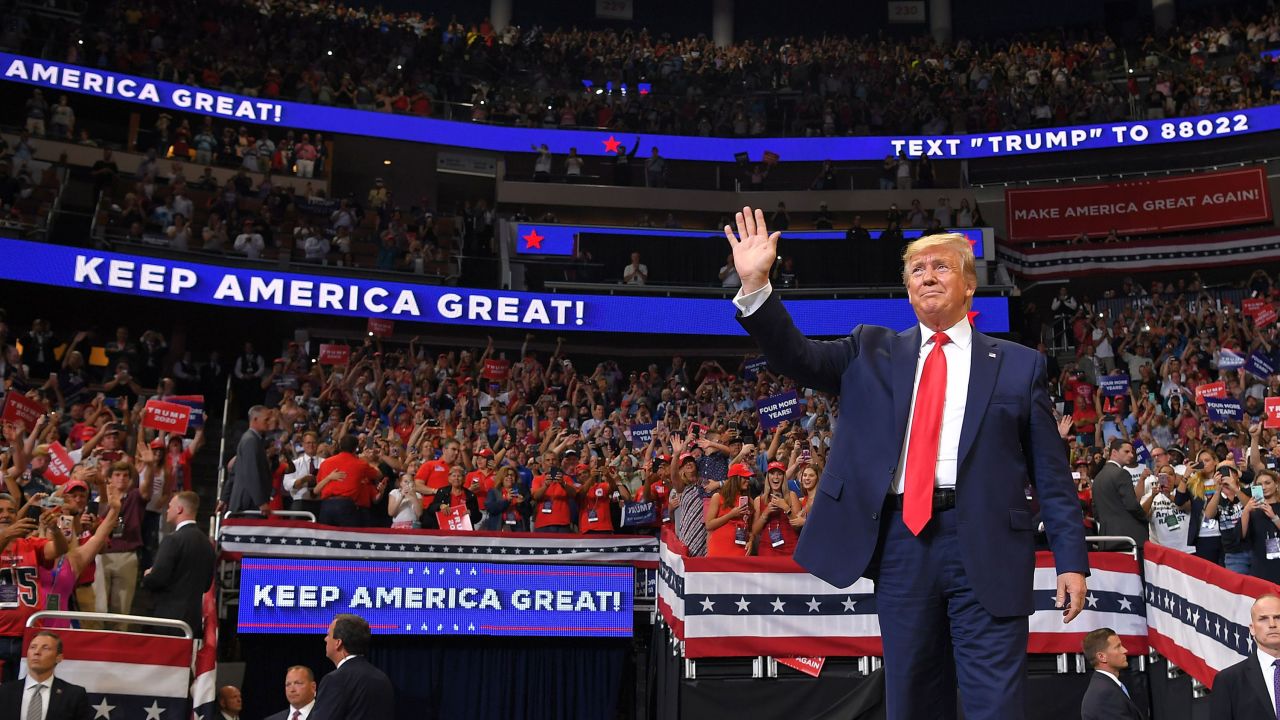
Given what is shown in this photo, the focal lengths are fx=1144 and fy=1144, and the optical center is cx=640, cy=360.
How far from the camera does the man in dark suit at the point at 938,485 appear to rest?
2.75m

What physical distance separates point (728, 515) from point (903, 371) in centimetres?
648

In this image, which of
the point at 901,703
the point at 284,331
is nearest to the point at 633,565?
the point at 901,703

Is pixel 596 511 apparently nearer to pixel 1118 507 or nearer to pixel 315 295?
A: pixel 1118 507

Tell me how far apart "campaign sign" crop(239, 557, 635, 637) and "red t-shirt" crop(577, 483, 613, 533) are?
1.05 m

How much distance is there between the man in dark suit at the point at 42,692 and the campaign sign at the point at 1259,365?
A: 16.2 m

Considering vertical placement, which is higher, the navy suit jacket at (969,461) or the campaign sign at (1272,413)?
the campaign sign at (1272,413)

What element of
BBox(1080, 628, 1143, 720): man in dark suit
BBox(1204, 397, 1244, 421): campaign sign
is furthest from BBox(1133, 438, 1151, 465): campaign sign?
BBox(1080, 628, 1143, 720): man in dark suit

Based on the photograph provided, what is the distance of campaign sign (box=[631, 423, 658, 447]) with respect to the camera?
1459 cm

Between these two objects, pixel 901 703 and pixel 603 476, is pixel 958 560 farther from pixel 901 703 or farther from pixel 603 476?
pixel 603 476

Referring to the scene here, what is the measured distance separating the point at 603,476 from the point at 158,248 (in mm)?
12601

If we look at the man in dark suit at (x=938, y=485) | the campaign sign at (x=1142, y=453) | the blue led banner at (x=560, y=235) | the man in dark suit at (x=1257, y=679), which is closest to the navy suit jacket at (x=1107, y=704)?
the man in dark suit at (x=1257, y=679)

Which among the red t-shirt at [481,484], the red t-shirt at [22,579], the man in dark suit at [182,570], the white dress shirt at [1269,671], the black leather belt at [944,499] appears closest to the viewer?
the black leather belt at [944,499]

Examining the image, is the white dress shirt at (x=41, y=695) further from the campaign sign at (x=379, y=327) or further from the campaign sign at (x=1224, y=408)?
the campaign sign at (x=379, y=327)

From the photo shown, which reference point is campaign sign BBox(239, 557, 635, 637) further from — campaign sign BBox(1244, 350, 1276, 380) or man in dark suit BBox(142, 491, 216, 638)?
campaign sign BBox(1244, 350, 1276, 380)
